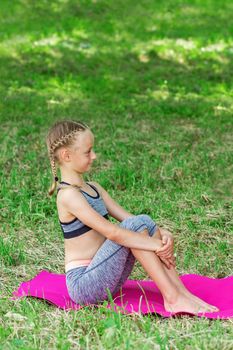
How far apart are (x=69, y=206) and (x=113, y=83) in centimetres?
651

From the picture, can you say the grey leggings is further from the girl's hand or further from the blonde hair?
the blonde hair

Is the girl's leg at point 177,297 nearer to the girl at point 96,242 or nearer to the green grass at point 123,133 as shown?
the girl at point 96,242

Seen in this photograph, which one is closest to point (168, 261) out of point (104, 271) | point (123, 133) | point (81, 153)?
point (104, 271)

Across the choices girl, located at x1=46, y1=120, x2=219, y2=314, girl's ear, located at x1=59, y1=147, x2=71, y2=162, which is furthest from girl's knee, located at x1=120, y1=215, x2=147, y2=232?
girl's ear, located at x1=59, y1=147, x2=71, y2=162

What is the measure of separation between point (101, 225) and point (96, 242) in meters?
0.22

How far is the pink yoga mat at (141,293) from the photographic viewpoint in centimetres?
418

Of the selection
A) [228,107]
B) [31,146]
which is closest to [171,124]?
[228,107]

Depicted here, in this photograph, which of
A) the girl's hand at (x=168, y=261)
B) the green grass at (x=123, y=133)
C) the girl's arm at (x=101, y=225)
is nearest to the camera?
the green grass at (x=123, y=133)

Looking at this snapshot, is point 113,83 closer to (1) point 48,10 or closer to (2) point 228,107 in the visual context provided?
(2) point 228,107

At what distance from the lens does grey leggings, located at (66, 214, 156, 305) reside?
420cm

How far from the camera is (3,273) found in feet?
16.7

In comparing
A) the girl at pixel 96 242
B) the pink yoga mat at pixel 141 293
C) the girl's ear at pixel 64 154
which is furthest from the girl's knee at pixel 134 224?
the girl's ear at pixel 64 154

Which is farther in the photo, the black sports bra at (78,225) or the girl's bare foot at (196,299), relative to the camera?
the black sports bra at (78,225)

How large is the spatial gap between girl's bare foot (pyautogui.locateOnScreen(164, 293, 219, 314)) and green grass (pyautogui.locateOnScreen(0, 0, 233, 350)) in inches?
4.9
